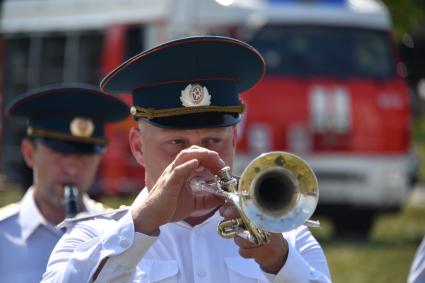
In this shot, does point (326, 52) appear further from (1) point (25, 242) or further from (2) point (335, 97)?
(1) point (25, 242)

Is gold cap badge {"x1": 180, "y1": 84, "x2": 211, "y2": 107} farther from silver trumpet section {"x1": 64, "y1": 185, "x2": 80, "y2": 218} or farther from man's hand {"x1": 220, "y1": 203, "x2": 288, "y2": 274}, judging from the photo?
silver trumpet section {"x1": 64, "y1": 185, "x2": 80, "y2": 218}

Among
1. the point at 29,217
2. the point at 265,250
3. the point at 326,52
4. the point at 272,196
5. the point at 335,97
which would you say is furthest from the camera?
the point at 326,52

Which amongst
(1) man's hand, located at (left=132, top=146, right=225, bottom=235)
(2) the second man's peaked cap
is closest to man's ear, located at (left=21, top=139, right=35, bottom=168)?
(2) the second man's peaked cap

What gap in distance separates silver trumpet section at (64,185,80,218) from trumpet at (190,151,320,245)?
2026 millimetres

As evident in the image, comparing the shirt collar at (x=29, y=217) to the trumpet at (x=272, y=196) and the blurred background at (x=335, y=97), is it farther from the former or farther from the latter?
the blurred background at (x=335, y=97)

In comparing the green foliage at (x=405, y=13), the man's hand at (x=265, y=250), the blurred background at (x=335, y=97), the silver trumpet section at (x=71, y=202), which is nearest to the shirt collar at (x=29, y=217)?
the silver trumpet section at (x=71, y=202)

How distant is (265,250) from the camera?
3363 millimetres

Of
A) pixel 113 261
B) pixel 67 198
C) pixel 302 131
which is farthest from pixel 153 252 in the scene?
pixel 302 131

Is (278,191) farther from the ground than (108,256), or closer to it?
farther from the ground

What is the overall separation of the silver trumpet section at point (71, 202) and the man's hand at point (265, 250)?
194 centimetres

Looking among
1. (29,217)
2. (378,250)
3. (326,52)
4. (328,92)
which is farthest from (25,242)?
(326,52)

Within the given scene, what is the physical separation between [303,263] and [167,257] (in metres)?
0.45

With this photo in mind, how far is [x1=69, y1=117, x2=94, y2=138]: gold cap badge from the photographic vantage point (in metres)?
5.54

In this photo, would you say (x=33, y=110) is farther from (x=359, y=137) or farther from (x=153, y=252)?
(x=359, y=137)
